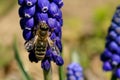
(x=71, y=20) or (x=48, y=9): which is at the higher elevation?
(x=48, y=9)

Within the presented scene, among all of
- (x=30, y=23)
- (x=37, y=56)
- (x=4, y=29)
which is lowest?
(x=4, y=29)

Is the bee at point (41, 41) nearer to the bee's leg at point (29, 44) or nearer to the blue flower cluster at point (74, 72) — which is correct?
the bee's leg at point (29, 44)

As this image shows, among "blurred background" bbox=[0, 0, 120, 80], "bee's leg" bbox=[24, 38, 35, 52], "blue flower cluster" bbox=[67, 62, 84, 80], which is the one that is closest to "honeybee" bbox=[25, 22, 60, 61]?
"bee's leg" bbox=[24, 38, 35, 52]

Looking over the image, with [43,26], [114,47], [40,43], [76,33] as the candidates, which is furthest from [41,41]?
[76,33]

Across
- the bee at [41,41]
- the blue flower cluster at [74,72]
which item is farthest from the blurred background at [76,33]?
the bee at [41,41]

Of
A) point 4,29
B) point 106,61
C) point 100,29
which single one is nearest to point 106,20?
point 100,29

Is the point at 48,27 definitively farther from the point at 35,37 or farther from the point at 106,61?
the point at 106,61
